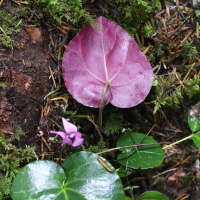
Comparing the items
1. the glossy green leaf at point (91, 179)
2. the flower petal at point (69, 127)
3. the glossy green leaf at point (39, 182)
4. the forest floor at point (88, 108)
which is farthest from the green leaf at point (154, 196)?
the flower petal at point (69, 127)

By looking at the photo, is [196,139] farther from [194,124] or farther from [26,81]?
[26,81]

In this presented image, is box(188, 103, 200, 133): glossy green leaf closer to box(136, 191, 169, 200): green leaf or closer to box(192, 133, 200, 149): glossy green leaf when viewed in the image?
box(192, 133, 200, 149): glossy green leaf

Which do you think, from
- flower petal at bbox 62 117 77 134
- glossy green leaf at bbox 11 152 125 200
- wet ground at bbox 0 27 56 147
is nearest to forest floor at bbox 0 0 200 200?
wet ground at bbox 0 27 56 147

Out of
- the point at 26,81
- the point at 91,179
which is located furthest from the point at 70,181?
the point at 26,81

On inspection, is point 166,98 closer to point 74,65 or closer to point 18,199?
point 74,65

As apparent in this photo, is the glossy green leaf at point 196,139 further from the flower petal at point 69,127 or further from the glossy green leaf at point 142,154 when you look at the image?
the flower petal at point 69,127

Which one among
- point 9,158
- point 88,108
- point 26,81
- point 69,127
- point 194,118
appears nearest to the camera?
point 69,127
